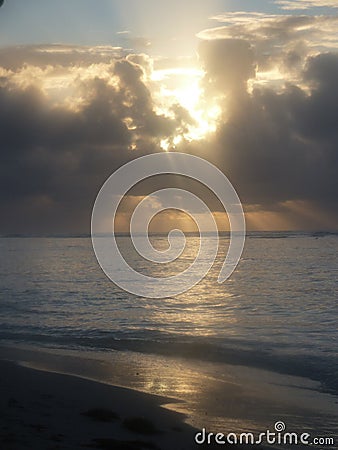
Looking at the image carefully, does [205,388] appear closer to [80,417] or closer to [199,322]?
[80,417]

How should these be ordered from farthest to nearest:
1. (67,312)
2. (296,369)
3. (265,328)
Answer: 1. (67,312)
2. (265,328)
3. (296,369)

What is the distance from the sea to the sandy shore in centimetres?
77

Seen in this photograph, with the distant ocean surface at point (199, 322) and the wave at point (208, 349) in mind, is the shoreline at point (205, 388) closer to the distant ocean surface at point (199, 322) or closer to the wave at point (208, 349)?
the wave at point (208, 349)

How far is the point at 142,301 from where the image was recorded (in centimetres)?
3288

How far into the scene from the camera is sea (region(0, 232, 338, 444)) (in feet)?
42.3

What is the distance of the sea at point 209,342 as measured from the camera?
12.9 meters

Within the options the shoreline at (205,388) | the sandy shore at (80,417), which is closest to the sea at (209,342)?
the shoreline at (205,388)

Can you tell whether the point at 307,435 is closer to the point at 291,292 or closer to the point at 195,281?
the point at 291,292

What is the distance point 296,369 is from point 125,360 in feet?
16.1

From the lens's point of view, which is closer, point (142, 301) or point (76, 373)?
point (76, 373)

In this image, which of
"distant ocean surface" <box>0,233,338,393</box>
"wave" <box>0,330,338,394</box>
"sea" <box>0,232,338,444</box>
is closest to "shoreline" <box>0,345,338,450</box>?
"sea" <box>0,232,338,444</box>

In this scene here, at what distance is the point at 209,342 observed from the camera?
20375 millimetres

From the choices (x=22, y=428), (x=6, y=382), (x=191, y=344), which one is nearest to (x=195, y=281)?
(x=191, y=344)

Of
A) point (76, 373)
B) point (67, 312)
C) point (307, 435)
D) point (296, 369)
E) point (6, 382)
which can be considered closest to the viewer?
point (307, 435)
